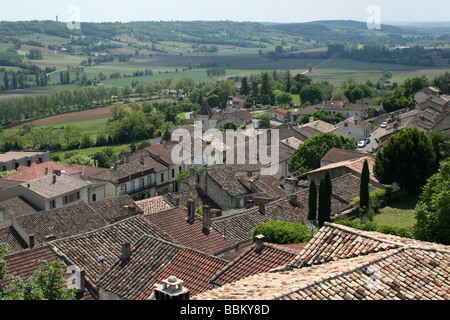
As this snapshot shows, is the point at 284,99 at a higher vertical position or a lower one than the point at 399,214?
lower

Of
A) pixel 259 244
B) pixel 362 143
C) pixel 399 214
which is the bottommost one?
pixel 362 143

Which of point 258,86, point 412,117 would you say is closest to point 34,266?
point 412,117

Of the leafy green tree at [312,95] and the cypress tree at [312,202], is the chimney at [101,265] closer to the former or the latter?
the cypress tree at [312,202]

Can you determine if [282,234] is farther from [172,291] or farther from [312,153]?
[312,153]

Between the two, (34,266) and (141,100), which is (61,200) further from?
(141,100)

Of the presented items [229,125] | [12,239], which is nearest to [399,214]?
[12,239]

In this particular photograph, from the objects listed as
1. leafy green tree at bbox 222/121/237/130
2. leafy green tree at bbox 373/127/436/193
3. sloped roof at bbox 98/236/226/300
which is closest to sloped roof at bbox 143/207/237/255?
sloped roof at bbox 98/236/226/300
